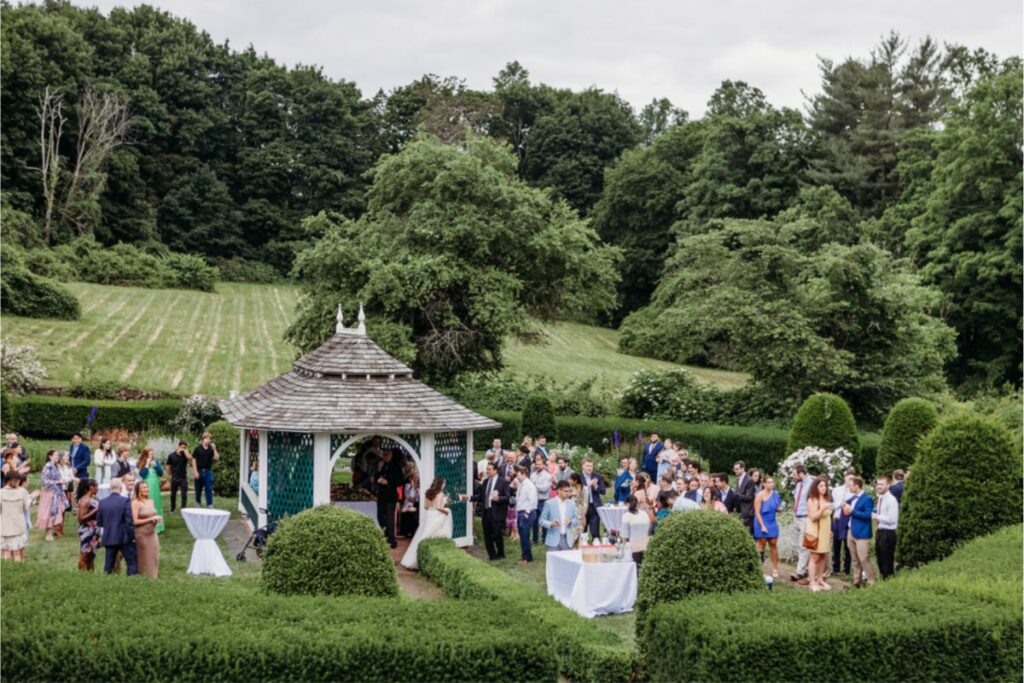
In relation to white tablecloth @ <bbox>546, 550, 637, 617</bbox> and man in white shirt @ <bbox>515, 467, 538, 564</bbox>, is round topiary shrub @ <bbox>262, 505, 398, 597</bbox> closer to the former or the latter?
white tablecloth @ <bbox>546, 550, 637, 617</bbox>

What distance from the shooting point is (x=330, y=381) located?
18.4m

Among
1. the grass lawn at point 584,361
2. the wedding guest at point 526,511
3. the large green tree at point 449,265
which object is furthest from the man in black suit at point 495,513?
the grass lawn at point 584,361

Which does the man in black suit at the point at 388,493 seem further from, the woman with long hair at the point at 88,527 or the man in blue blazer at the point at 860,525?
the man in blue blazer at the point at 860,525

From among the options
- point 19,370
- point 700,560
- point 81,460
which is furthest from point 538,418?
point 700,560

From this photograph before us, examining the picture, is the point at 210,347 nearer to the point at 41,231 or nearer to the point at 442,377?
the point at 442,377

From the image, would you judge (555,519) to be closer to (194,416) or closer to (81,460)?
(81,460)

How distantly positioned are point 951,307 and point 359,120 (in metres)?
46.1

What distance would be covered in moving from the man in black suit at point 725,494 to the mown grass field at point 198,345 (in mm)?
21970

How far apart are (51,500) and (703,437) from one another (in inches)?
734

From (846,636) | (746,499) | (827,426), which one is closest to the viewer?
(846,636)

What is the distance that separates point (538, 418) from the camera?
3059 cm

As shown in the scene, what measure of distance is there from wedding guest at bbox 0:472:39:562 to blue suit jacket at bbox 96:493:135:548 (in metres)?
1.96

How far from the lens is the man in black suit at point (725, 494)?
1538cm

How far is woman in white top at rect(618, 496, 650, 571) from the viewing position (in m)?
14.1
